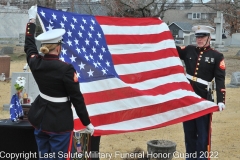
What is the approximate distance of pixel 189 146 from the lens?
5.03 metres

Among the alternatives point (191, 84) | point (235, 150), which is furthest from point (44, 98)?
point (235, 150)

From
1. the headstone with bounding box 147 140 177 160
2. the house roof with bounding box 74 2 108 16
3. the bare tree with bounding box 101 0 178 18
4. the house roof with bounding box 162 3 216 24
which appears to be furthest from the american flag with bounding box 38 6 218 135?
the house roof with bounding box 162 3 216 24

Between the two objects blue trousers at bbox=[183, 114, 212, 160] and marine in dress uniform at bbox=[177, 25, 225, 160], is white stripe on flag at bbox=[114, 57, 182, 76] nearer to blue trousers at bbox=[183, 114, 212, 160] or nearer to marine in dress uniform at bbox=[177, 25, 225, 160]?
marine in dress uniform at bbox=[177, 25, 225, 160]

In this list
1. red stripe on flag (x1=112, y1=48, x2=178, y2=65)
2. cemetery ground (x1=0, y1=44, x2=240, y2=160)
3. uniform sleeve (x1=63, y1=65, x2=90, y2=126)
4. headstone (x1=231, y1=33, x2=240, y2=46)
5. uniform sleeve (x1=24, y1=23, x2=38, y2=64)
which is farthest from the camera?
headstone (x1=231, y1=33, x2=240, y2=46)

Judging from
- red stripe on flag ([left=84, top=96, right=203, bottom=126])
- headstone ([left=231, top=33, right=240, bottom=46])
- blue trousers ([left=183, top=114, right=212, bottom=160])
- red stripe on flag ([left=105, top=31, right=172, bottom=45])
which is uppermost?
red stripe on flag ([left=105, top=31, right=172, bottom=45])

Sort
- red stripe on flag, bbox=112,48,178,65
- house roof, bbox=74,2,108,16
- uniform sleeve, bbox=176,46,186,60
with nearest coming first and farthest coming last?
red stripe on flag, bbox=112,48,178,65
uniform sleeve, bbox=176,46,186,60
house roof, bbox=74,2,108,16

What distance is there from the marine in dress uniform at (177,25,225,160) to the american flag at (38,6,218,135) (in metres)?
0.12

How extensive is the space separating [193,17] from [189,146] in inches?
2906

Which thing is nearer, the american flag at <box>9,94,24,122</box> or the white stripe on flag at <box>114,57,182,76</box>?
the american flag at <box>9,94,24,122</box>

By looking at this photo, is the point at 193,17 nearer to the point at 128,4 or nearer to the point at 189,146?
the point at 128,4

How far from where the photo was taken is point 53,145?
3627 millimetres

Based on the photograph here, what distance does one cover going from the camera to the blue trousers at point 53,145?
361 cm

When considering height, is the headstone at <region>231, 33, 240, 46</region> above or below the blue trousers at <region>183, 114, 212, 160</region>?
below

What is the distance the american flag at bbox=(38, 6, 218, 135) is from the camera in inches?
171
